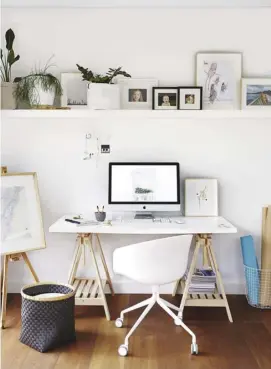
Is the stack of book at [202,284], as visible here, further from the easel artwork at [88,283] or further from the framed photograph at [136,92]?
the framed photograph at [136,92]

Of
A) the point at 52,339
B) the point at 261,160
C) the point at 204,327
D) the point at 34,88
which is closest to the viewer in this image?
the point at 52,339

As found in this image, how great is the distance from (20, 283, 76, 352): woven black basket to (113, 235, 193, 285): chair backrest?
0.44 meters

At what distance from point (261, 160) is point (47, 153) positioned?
1.76 m

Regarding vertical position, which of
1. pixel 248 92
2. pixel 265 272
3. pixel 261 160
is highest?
pixel 248 92

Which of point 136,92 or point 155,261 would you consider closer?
point 155,261

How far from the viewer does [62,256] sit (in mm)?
4324

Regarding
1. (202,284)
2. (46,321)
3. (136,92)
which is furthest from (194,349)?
(136,92)

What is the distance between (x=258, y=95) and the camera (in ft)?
13.5

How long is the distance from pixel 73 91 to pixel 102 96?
337 mm

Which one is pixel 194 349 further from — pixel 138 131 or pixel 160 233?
pixel 138 131

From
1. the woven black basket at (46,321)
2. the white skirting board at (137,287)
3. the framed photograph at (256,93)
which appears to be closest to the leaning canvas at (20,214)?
the woven black basket at (46,321)

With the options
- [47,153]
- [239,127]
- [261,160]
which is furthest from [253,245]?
[47,153]

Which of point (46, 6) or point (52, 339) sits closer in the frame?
point (52, 339)

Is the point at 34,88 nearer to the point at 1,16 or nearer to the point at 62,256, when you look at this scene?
the point at 1,16
